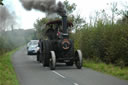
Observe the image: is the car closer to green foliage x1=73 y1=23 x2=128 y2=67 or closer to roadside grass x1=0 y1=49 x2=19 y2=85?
green foliage x1=73 y1=23 x2=128 y2=67

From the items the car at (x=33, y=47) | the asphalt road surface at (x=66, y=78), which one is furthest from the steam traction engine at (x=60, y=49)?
the car at (x=33, y=47)

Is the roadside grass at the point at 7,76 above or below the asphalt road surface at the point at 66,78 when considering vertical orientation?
above

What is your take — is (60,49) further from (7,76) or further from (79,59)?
(7,76)

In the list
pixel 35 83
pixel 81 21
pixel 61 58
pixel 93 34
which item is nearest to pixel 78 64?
pixel 61 58

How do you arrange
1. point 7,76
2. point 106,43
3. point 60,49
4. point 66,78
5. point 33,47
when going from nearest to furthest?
1. point 66,78
2. point 7,76
3. point 60,49
4. point 106,43
5. point 33,47

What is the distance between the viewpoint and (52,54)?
17.1 m

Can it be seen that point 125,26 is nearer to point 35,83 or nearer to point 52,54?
point 52,54

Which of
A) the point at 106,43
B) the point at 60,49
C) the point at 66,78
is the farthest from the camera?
the point at 106,43

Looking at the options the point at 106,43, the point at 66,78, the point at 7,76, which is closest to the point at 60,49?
the point at 106,43

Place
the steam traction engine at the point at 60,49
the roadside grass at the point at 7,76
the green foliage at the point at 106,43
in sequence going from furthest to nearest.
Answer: the green foliage at the point at 106,43 → the steam traction engine at the point at 60,49 → the roadside grass at the point at 7,76

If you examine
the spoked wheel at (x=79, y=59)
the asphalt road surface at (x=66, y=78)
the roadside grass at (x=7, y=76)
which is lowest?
the asphalt road surface at (x=66, y=78)

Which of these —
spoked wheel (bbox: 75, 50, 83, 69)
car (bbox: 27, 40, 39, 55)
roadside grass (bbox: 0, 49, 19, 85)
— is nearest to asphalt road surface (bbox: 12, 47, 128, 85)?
roadside grass (bbox: 0, 49, 19, 85)

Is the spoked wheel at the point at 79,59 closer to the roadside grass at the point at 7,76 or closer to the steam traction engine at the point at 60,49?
the steam traction engine at the point at 60,49

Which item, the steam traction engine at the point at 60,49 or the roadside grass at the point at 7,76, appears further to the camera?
the steam traction engine at the point at 60,49
